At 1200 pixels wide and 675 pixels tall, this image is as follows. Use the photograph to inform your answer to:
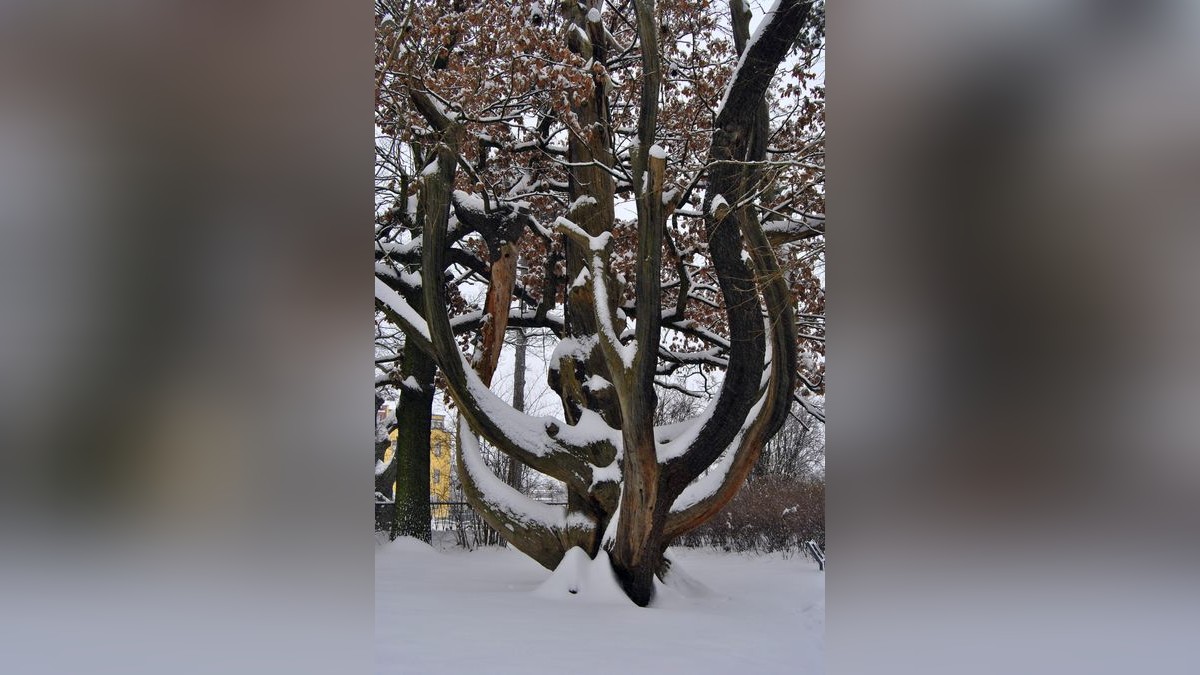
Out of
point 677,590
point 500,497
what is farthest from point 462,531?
→ point 677,590

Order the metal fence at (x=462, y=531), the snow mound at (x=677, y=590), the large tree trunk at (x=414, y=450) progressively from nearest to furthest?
1. the snow mound at (x=677, y=590)
2. the large tree trunk at (x=414, y=450)
3. the metal fence at (x=462, y=531)

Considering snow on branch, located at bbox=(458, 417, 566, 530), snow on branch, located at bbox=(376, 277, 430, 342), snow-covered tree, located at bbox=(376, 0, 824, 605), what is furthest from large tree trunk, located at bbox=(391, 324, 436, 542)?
snow on branch, located at bbox=(376, 277, 430, 342)

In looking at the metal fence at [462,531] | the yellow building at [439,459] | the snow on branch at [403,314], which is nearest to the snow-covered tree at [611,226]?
the snow on branch at [403,314]

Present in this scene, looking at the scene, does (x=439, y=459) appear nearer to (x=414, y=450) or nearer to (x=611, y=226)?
Answer: (x=414, y=450)

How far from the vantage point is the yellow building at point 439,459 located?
1905cm

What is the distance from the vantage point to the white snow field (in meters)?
4.55

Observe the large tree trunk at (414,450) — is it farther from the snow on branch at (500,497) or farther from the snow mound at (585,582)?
the snow mound at (585,582)

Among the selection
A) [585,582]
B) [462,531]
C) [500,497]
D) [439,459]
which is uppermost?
[439,459]

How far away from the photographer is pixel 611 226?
28.3ft

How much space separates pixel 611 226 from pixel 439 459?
804 inches
